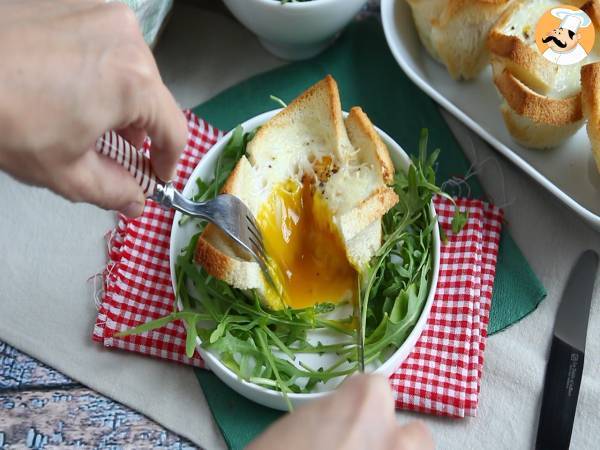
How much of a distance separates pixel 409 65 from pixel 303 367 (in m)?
0.76

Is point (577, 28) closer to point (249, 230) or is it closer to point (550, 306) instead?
point (550, 306)

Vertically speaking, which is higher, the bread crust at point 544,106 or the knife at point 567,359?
the bread crust at point 544,106

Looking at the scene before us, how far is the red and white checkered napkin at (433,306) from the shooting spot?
5.05 feet

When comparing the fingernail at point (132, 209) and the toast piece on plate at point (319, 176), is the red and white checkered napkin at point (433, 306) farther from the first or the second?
the fingernail at point (132, 209)

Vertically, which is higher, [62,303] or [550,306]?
[550,306]

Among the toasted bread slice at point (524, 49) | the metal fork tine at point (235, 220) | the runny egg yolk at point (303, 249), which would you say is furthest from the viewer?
the toasted bread slice at point (524, 49)

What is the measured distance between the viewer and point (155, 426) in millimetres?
1558

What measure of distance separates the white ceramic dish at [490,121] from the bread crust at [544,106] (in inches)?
3.5

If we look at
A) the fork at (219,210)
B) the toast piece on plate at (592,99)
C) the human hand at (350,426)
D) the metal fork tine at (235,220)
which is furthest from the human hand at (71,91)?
the toast piece on plate at (592,99)

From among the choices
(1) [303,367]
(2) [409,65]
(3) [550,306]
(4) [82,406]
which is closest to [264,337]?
(1) [303,367]

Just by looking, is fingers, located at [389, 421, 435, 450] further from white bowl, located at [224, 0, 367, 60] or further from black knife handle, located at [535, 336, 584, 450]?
white bowl, located at [224, 0, 367, 60]

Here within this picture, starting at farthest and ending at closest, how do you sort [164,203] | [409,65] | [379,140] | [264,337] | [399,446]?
[409,65]
[379,140]
[264,337]
[164,203]
[399,446]

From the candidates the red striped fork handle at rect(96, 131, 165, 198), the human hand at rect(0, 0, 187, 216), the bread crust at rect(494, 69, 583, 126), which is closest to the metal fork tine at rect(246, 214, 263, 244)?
the red striped fork handle at rect(96, 131, 165, 198)

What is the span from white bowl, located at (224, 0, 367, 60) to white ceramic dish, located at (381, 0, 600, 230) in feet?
0.44
